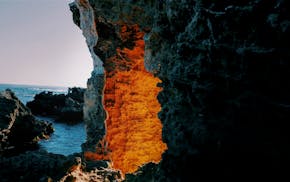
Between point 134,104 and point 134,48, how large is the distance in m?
1.70

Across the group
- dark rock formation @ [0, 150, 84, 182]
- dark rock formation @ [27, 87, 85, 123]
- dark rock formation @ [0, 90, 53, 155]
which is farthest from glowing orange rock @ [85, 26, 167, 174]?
dark rock formation @ [27, 87, 85, 123]

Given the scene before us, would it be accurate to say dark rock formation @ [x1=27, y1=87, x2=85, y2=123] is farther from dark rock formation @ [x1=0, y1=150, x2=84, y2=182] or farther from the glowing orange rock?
dark rock formation @ [x1=0, y1=150, x2=84, y2=182]

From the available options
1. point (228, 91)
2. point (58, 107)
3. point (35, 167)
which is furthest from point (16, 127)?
point (58, 107)

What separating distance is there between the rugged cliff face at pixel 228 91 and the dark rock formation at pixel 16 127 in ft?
40.3

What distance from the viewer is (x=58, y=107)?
37688 millimetres

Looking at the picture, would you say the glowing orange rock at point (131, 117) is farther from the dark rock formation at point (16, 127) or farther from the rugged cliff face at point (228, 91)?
the dark rock formation at point (16, 127)

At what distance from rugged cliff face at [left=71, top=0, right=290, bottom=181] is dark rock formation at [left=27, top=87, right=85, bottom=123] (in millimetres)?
31079

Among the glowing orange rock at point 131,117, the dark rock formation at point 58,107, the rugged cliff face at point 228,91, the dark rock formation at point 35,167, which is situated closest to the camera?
the rugged cliff face at point 228,91

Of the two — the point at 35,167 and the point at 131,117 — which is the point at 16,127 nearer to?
the point at 131,117

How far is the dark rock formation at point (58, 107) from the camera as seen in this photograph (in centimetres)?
3362

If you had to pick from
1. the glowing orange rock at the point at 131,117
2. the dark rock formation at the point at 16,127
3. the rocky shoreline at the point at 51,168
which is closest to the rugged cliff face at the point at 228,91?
the rocky shoreline at the point at 51,168

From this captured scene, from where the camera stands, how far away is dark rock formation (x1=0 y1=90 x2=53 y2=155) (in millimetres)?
14064

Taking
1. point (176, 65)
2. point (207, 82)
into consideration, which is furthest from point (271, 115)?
point (176, 65)

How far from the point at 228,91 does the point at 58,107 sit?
3720 cm
